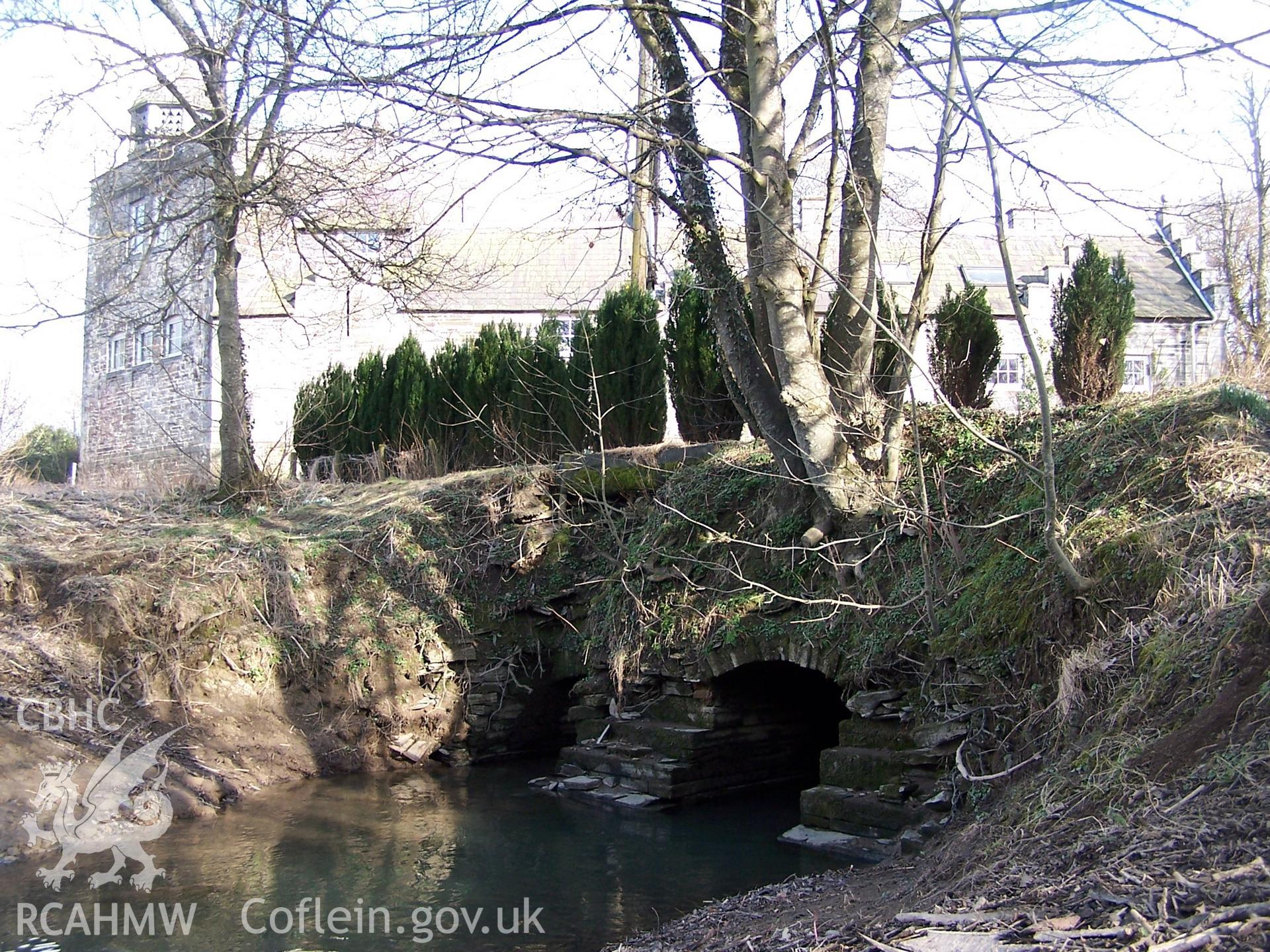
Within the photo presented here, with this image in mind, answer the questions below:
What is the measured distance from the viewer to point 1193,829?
367 centimetres

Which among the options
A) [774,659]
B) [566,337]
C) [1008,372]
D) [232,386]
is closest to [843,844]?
[774,659]

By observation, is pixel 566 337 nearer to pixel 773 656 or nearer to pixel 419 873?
pixel 773 656

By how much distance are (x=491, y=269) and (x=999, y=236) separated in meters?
5.97

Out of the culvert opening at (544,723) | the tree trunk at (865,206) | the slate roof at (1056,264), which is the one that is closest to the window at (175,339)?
the culvert opening at (544,723)

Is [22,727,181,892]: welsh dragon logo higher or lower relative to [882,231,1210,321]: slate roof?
lower

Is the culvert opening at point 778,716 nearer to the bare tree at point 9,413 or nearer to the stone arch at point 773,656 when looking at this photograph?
the stone arch at point 773,656

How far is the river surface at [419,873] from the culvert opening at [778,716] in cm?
38

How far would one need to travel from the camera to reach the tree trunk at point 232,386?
12.6 m

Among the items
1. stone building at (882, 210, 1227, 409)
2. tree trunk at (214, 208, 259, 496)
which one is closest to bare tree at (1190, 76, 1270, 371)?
stone building at (882, 210, 1227, 409)

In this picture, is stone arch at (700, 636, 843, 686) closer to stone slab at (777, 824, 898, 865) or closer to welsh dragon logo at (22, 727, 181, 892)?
stone slab at (777, 824, 898, 865)

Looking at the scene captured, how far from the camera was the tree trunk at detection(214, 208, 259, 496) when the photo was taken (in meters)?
12.6

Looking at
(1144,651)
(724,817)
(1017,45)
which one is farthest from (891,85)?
(724,817)

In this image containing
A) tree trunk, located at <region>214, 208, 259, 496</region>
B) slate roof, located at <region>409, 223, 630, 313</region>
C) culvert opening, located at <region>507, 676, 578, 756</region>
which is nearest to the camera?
culvert opening, located at <region>507, 676, 578, 756</region>

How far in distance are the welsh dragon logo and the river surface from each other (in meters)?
0.12
